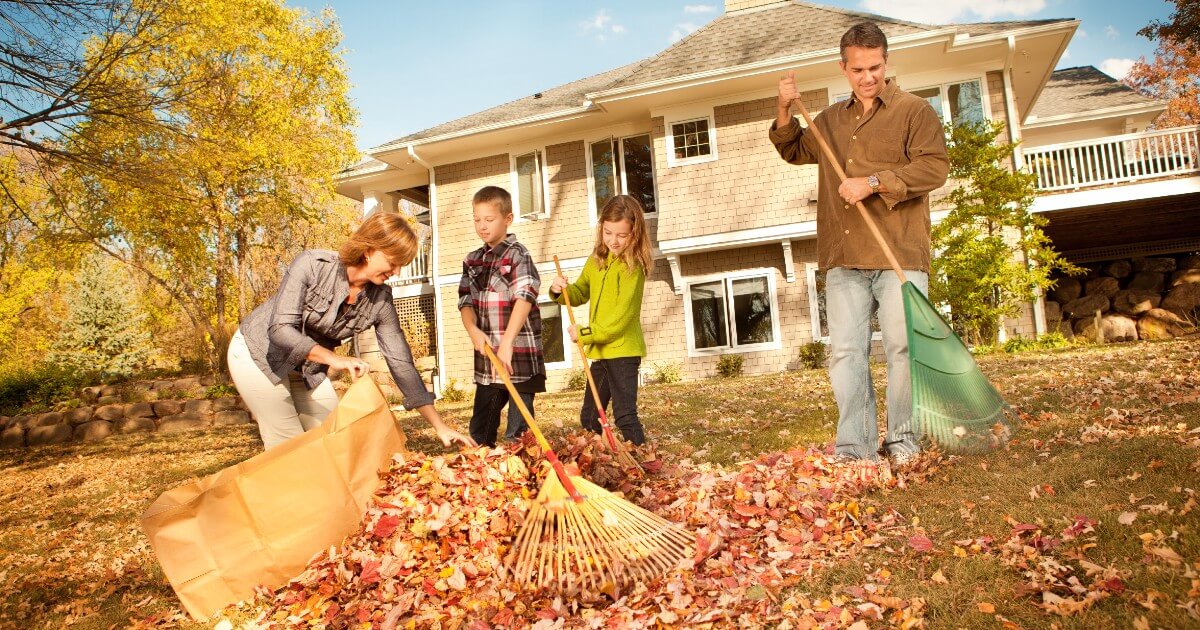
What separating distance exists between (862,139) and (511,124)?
12461 millimetres

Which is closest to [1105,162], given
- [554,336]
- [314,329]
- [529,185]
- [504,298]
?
[554,336]

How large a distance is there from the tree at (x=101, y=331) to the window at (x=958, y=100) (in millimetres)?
17107

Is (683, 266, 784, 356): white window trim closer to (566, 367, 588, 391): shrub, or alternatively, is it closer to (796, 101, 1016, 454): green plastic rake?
(566, 367, 588, 391): shrub

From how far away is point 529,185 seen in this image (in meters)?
16.5

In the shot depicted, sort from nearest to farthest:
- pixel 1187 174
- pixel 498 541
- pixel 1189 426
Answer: pixel 498 541
pixel 1189 426
pixel 1187 174

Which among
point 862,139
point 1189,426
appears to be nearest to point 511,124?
point 862,139

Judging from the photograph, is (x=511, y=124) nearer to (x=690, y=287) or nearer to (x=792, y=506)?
(x=690, y=287)

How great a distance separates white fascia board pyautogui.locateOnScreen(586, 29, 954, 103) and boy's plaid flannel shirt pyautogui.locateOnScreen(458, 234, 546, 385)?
10103mm

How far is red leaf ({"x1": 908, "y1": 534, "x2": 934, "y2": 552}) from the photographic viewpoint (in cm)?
269

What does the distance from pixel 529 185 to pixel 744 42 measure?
5.32 meters

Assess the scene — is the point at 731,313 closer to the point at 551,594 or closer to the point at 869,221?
the point at 869,221

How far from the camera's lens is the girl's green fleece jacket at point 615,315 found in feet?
15.1

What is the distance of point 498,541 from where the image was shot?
302 centimetres

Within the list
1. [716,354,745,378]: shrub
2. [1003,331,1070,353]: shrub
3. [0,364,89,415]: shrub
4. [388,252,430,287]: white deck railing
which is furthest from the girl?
[388,252,430,287]: white deck railing
